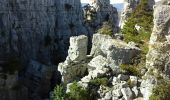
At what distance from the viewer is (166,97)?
178 ft

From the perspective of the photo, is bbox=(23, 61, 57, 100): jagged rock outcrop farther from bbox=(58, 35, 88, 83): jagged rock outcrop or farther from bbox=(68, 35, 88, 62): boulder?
bbox=(68, 35, 88, 62): boulder

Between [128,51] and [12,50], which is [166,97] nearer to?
[128,51]

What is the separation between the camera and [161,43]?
5672 centimetres

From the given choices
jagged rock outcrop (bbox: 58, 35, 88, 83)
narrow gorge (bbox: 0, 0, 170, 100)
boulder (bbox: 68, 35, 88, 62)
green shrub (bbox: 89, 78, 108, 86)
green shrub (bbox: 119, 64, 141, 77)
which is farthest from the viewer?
boulder (bbox: 68, 35, 88, 62)

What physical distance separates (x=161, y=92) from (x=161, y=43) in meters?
6.01

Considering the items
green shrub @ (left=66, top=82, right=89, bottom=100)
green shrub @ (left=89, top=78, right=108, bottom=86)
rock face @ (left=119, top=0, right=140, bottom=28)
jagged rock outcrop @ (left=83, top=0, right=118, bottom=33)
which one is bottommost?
green shrub @ (left=66, top=82, right=89, bottom=100)

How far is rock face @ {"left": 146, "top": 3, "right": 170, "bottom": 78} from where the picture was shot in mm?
55875

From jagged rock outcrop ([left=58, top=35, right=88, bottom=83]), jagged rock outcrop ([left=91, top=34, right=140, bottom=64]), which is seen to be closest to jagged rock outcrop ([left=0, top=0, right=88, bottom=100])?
jagged rock outcrop ([left=58, top=35, right=88, bottom=83])

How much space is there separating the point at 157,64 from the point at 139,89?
3734mm

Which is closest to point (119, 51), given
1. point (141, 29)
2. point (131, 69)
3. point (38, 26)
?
point (131, 69)

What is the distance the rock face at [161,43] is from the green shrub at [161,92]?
7.01ft

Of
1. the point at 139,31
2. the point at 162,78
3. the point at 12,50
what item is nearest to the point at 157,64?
the point at 162,78

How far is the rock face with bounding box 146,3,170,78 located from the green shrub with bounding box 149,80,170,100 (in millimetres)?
2136

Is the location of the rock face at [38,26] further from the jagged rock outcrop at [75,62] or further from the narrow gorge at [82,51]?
the jagged rock outcrop at [75,62]
